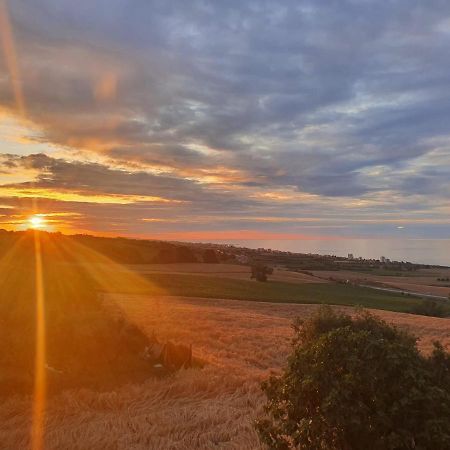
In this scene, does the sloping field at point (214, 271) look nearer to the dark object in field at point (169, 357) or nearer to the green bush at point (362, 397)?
the dark object in field at point (169, 357)

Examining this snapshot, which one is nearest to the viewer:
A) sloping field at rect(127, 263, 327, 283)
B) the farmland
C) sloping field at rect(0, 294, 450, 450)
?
sloping field at rect(0, 294, 450, 450)

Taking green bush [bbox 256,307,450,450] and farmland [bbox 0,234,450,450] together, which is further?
farmland [bbox 0,234,450,450]

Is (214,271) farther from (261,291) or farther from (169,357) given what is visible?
(169,357)

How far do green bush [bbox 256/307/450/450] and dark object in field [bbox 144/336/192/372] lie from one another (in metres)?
8.32

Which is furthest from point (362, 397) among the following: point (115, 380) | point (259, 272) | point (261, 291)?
point (259, 272)

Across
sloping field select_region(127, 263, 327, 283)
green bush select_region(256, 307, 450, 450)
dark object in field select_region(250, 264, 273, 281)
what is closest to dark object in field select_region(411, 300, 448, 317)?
dark object in field select_region(250, 264, 273, 281)

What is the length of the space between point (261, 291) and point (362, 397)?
60678 mm

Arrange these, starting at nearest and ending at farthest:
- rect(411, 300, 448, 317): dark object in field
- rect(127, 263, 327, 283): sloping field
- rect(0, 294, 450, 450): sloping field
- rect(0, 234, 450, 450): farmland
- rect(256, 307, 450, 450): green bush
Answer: rect(256, 307, 450, 450): green bush < rect(0, 294, 450, 450): sloping field < rect(0, 234, 450, 450): farmland < rect(411, 300, 448, 317): dark object in field < rect(127, 263, 327, 283): sloping field

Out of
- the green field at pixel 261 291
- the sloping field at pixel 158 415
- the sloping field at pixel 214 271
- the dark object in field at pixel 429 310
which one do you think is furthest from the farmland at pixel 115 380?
the sloping field at pixel 214 271

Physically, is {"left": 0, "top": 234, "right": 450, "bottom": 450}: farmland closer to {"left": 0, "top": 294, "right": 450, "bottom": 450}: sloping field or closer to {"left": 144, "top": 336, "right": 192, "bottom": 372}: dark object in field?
{"left": 0, "top": 294, "right": 450, "bottom": 450}: sloping field

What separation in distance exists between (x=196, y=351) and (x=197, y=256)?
91.3 metres

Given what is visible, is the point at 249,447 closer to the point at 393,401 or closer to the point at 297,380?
the point at 297,380

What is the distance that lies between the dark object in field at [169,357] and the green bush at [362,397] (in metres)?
8.32

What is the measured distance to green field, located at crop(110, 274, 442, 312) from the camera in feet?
190
